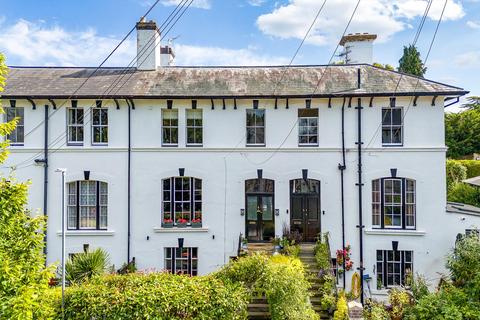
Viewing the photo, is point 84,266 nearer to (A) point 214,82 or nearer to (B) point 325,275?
(B) point 325,275

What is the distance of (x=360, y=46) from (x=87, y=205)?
14.6 m

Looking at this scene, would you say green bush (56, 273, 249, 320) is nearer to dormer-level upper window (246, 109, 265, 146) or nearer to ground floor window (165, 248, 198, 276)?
ground floor window (165, 248, 198, 276)

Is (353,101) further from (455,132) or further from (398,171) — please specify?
(455,132)

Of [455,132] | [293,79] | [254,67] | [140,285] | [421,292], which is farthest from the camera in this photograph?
[455,132]

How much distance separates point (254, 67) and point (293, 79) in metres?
2.23

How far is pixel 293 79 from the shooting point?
15219 millimetres

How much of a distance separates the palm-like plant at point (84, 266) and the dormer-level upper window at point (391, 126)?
1221cm

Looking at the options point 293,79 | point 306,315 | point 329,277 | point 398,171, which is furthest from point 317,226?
point 293,79

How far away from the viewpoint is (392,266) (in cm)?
1370

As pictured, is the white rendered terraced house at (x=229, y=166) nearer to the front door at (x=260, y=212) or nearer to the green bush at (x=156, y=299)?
the front door at (x=260, y=212)

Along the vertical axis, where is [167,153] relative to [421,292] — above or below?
above

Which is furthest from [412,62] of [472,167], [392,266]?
[392,266]

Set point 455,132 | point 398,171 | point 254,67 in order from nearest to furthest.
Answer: point 398,171
point 254,67
point 455,132

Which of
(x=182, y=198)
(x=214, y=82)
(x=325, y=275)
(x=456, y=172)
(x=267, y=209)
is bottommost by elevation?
(x=325, y=275)
